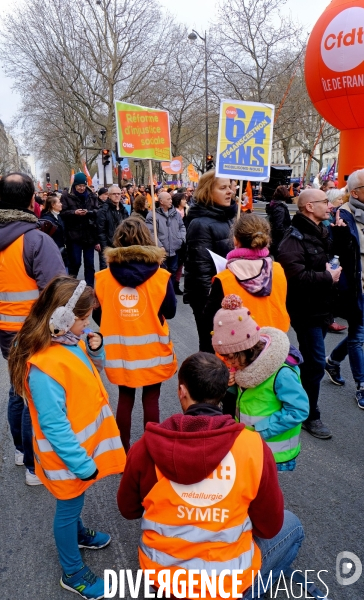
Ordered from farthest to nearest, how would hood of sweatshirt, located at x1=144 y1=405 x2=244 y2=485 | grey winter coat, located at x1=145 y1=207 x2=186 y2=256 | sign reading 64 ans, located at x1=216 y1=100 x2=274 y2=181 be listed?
grey winter coat, located at x1=145 y1=207 x2=186 y2=256 < sign reading 64 ans, located at x1=216 y1=100 x2=274 y2=181 < hood of sweatshirt, located at x1=144 y1=405 x2=244 y2=485

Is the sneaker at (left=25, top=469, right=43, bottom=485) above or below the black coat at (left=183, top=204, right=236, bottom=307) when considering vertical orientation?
below

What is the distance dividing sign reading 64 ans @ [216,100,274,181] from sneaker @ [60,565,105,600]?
3.43 m

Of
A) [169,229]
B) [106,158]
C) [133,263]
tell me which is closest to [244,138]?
[133,263]

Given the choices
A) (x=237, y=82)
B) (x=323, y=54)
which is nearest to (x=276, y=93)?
(x=237, y=82)

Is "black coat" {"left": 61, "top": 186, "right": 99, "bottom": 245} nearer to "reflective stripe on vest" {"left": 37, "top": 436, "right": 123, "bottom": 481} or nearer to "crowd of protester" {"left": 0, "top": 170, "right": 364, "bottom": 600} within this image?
"crowd of protester" {"left": 0, "top": 170, "right": 364, "bottom": 600}

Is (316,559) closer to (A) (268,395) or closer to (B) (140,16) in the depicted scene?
(A) (268,395)

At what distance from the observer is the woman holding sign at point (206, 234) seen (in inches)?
146

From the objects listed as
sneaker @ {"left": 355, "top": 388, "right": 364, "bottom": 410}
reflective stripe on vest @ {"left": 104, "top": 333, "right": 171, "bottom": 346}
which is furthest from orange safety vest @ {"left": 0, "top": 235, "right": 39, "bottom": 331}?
sneaker @ {"left": 355, "top": 388, "right": 364, "bottom": 410}

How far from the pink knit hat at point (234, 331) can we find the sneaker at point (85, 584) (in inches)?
48.2

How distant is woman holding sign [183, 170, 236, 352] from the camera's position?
3.71 metres

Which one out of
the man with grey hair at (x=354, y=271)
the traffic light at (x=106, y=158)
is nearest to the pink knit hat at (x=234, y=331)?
the man with grey hair at (x=354, y=271)

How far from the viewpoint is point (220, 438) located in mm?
1609

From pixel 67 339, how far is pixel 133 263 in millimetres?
877

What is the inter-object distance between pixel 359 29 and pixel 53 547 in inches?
361
